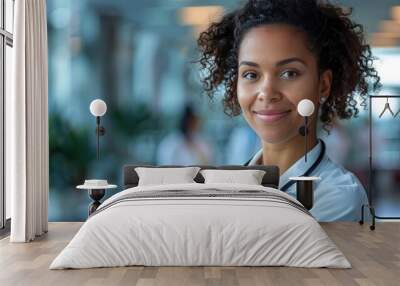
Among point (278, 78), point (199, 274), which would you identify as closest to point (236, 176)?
point (278, 78)

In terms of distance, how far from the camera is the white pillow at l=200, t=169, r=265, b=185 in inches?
278

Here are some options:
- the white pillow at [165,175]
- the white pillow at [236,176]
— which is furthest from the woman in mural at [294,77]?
the white pillow at [165,175]

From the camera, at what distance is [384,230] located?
7.15m

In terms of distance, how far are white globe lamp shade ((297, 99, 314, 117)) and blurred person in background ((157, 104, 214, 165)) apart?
129 cm

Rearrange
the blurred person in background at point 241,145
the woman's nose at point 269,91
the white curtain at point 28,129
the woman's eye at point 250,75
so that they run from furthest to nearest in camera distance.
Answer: the blurred person in background at point 241,145 < the woman's eye at point 250,75 < the woman's nose at point 269,91 < the white curtain at point 28,129

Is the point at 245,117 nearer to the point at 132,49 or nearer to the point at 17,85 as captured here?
the point at 132,49

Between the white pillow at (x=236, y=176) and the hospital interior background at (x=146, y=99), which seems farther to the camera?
the hospital interior background at (x=146, y=99)

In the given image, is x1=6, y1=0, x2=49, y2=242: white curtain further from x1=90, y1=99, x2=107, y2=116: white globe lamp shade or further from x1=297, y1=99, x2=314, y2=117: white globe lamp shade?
x1=297, y1=99, x2=314, y2=117: white globe lamp shade

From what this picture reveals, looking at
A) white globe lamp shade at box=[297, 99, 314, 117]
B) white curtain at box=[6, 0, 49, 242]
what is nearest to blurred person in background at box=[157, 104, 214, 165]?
white globe lamp shade at box=[297, 99, 314, 117]

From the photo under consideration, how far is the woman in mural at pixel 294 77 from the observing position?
24.6 feet

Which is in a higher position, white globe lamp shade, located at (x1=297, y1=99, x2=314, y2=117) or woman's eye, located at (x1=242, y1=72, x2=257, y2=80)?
woman's eye, located at (x1=242, y1=72, x2=257, y2=80)

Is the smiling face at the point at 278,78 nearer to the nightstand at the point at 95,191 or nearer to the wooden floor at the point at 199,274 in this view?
the nightstand at the point at 95,191

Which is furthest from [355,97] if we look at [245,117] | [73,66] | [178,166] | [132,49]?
[73,66]

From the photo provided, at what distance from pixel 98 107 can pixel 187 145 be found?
1.23 meters
